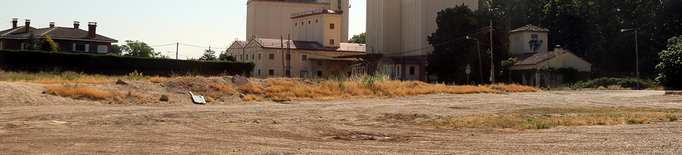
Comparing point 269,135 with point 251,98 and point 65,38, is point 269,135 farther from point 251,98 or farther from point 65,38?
point 65,38

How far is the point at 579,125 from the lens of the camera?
13453mm

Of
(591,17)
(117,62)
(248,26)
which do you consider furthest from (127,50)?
(591,17)

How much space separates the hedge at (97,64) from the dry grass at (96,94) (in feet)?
73.7

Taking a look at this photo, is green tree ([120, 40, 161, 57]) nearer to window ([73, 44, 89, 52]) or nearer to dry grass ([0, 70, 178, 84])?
window ([73, 44, 89, 52])

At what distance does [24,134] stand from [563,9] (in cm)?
6213

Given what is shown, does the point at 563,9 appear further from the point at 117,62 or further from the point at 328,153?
the point at 328,153

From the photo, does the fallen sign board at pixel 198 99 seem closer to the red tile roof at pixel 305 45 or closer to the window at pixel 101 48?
the window at pixel 101 48

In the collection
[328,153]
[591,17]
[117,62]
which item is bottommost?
[328,153]

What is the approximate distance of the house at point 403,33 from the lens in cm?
6169

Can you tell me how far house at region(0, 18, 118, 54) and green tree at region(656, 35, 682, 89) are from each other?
58.5 m

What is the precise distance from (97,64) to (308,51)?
33090 millimetres

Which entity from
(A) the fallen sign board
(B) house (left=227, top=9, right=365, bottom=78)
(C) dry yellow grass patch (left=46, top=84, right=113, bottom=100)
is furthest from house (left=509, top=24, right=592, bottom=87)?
(C) dry yellow grass patch (left=46, top=84, right=113, bottom=100)

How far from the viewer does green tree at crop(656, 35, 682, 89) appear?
132ft

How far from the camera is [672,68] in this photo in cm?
4072
